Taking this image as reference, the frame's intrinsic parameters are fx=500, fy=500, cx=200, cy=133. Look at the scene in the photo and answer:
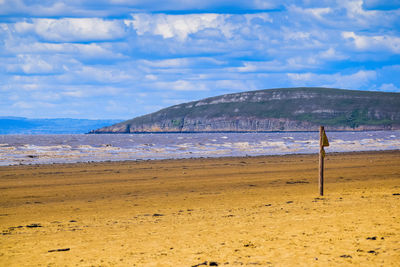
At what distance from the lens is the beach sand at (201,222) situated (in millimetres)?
9945

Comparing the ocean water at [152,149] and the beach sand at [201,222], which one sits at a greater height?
the ocean water at [152,149]

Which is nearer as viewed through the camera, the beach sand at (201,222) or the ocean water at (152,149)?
the beach sand at (201,222)

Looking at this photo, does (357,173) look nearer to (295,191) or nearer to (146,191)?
(295,191)

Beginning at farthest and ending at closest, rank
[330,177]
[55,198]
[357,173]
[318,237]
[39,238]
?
[357,173], [330,177], [55,198], [39,238], [318,237]

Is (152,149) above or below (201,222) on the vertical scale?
above

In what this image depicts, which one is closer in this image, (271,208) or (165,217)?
(165,217)

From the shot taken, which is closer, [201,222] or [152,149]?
[201,222]

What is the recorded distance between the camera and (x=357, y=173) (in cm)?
3034

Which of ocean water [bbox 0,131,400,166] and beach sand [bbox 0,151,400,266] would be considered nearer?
beach sand [bbox 0,151,400,266]

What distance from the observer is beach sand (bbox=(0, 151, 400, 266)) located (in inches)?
392

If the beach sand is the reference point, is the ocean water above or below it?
above

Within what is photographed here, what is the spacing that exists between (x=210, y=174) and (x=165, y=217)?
50.3ft

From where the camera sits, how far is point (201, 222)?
14039 millimetres

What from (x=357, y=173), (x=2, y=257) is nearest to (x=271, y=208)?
(x=2, y=257)
